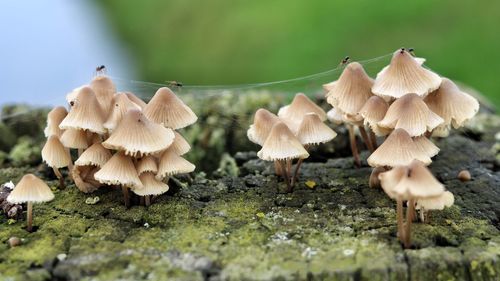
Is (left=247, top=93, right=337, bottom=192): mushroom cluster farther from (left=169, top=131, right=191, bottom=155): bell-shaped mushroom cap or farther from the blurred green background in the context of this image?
the blurred green background

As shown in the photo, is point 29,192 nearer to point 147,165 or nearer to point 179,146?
point 147,165

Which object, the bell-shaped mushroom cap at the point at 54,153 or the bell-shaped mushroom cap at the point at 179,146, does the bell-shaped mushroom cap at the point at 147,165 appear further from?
the bell-shaped mushroom cap at the point at 54,153

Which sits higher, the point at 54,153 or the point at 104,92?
the point at 104,92

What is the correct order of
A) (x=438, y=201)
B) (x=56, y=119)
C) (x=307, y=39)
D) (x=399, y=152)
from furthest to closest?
(x=307, y=39), (x=56, y=119), (x=399, y=152), (x=438, y=201)

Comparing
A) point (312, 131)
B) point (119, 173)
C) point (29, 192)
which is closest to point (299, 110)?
point (312, 131)

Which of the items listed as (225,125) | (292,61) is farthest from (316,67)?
(225,125)

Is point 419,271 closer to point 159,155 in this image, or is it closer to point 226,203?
point 226,203
